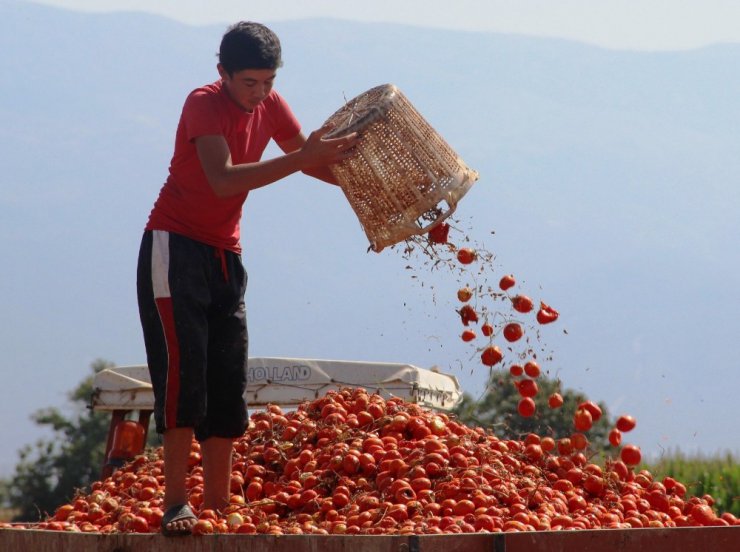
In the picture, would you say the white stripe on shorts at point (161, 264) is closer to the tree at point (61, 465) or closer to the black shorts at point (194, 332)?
the black shorts at point (194, 332)

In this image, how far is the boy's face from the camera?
14.6 ft

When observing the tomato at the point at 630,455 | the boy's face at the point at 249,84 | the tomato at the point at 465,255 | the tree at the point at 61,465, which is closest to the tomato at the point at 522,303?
the tomato at the point at 465,255

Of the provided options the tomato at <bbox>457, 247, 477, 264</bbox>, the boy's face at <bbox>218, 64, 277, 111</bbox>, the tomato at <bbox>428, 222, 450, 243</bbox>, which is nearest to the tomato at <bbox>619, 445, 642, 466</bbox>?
the tomato at <bbox>457, 247, 477, 264</bbox>

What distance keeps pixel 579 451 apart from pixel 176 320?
7.37 feet

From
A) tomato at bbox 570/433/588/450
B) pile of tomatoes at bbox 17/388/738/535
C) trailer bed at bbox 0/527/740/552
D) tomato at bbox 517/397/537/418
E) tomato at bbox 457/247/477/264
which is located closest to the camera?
trailer bed at bbox 0/527/740/552

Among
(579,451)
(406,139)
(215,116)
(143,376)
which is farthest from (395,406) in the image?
(143,376)

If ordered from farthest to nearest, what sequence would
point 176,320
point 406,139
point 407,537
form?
point 406,139, point 176,320, point 407,537

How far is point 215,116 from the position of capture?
177 inches

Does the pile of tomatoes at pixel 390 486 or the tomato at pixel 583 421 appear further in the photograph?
the tomato at pixel 583 421

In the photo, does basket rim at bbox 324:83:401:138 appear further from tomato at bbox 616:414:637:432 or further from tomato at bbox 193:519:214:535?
tomato at bbox 616:414:637:432

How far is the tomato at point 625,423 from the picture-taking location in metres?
5.75

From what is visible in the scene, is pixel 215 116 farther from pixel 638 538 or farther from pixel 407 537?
pixel 638 538

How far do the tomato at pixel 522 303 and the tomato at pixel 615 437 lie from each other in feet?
2.49

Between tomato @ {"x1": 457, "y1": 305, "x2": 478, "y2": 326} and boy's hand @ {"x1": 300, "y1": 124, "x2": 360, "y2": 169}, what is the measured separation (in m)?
1.34
